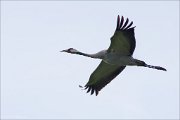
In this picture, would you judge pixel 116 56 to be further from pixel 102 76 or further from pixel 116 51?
pixel 102 76

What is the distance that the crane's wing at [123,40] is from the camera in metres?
34.7

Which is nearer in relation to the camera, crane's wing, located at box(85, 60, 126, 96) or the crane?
Answer: the crane

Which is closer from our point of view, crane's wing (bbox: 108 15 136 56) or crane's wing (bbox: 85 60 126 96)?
crane's wing (bbox: 108 15 136 56)

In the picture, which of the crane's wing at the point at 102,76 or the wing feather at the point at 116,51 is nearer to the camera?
the wing feather at the point at 116,51

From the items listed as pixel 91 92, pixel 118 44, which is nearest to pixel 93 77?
pixel 91 92

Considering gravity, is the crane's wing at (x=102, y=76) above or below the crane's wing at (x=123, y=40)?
below

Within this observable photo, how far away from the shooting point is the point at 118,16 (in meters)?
34.8

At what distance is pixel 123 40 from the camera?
1385 inches

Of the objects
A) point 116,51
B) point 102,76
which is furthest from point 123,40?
point 102,76

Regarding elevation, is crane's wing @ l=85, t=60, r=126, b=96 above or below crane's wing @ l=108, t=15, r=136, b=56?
below

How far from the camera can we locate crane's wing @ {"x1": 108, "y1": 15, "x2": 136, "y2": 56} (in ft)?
114

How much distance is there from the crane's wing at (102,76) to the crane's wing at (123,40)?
1863 millimetres

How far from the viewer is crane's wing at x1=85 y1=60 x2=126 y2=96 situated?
3747 centimetres

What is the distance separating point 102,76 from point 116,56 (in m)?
2.33
